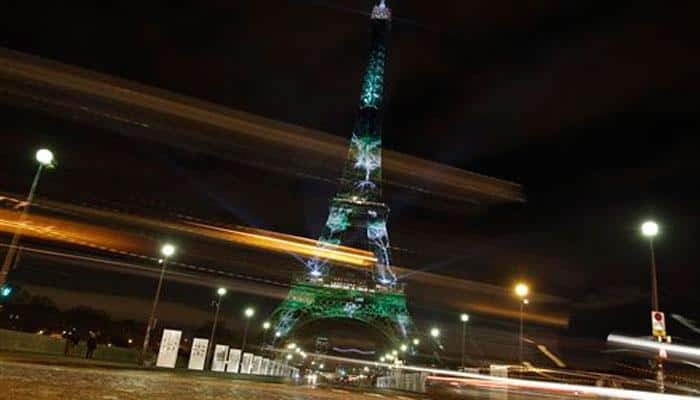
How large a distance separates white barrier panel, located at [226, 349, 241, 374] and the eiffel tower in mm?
16231

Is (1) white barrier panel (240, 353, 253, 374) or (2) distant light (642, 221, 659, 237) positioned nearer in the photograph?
(2) distant light (642, 221, 659, 237)

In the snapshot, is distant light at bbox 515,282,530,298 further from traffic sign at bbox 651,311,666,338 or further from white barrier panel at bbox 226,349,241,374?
white barrier panel at bbox 226,349,241,374

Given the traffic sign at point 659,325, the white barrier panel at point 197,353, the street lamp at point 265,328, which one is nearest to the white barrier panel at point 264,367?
the white barrier panel at point 197,353

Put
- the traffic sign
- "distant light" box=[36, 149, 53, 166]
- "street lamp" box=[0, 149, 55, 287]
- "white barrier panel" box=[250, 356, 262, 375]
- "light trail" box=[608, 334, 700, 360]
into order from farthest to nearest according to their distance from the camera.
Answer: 1. "white barrier panel" box=[250, 356, 262, 375]
2. "distant light" box=[36, 149, 53, 166]
3. "street lamp" box=[0, 149, 55, 287]
4. the traffic sign
5. "light trail" box=[608, 334, 700, 360]

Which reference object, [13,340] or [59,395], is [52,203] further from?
[59,395]

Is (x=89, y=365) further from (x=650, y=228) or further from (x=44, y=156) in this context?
(x=650, y=228)

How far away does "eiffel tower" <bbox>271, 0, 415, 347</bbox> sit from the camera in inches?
1901

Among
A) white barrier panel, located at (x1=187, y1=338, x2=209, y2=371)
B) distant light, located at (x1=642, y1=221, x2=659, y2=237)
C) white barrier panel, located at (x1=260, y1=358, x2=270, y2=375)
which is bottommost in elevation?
white barrier panel, located at (x1=260, y1=358, x2=270, y2=375)

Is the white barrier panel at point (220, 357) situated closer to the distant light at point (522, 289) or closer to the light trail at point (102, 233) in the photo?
the light trail at point (102, 233)

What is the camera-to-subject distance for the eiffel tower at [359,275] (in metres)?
48.3

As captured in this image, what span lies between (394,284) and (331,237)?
9.48m

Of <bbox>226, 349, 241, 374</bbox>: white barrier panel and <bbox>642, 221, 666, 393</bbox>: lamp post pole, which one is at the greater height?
<bbox>642, 221, 666, 393</bbox>: lamp post pole

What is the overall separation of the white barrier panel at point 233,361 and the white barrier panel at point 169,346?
565 cm

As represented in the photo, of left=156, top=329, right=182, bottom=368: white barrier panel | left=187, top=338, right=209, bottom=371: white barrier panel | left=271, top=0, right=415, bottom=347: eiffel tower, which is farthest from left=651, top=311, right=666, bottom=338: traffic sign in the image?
left=271, top=0, right=415, bottom=347: eiffel tower
